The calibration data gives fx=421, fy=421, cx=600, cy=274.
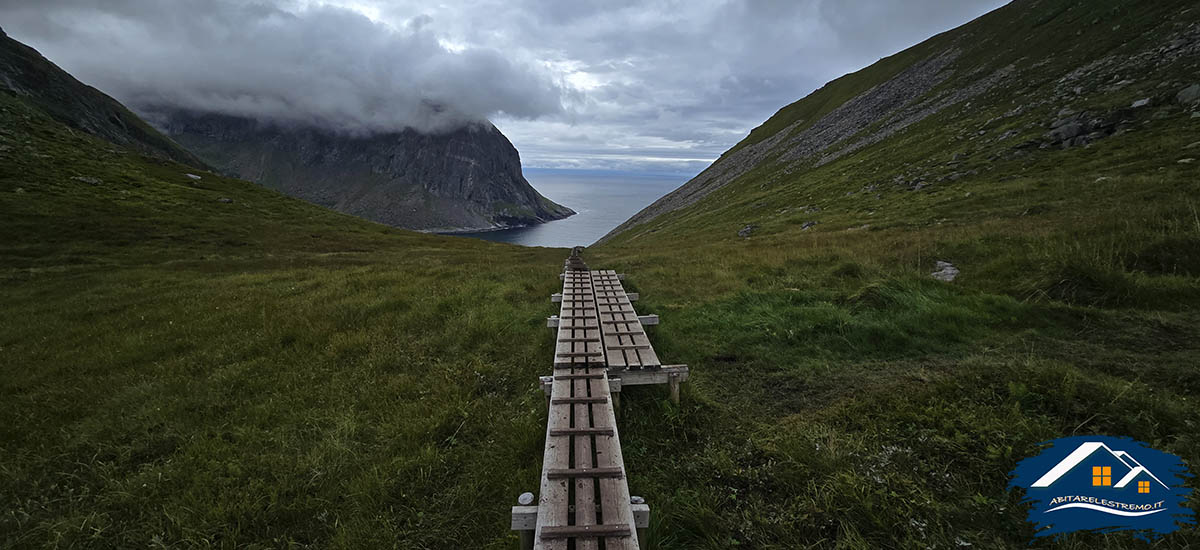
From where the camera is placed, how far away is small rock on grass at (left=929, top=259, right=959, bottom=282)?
10.4 metres

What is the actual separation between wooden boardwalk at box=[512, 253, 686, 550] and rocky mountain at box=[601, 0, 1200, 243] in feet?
75.0

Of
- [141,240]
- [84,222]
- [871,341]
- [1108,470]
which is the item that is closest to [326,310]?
[871,341]

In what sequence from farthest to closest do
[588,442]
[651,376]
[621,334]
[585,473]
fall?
[621,334]
[651,376]
[588,442]
[585,473]

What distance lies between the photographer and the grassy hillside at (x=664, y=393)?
3871 mm

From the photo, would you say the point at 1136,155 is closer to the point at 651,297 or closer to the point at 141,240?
the point at 651,297

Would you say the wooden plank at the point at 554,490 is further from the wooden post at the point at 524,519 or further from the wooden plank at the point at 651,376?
the wooden plank at the point at 651,376

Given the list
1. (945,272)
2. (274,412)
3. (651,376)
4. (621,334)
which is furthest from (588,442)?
(945,272)

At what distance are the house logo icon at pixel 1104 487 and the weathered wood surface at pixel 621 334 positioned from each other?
375 centimetres

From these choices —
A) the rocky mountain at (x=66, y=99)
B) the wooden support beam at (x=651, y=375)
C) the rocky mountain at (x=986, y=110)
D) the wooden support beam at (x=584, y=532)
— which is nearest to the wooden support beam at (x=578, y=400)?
the wooden support beam at (x=651, y=375)

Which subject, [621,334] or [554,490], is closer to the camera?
[554,490]

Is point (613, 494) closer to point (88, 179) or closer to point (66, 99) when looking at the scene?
point (88, 179)

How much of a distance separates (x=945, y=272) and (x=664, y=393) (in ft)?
30.8

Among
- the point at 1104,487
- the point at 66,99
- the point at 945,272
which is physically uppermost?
the point at 66,99

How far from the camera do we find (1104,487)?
345cm
